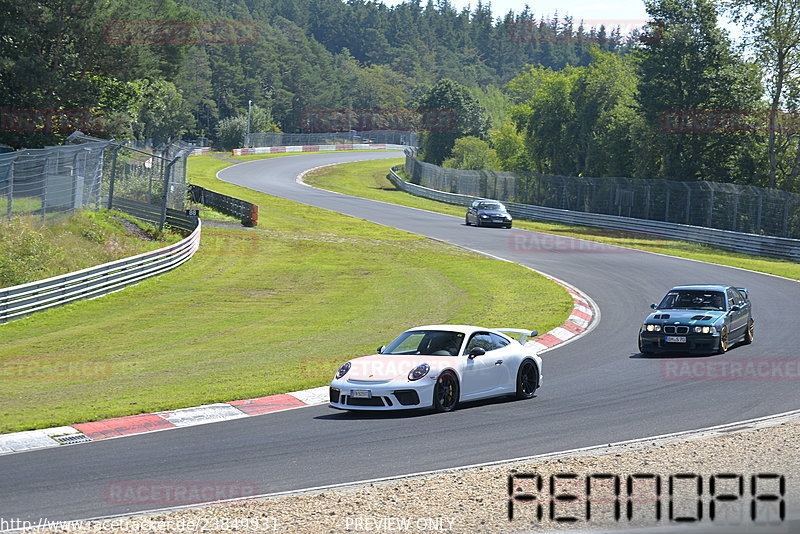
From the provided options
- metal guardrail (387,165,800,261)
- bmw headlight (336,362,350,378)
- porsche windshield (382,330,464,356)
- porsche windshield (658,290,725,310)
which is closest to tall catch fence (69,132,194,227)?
porsche windshield (658,290,725,310)

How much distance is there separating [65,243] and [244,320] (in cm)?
870

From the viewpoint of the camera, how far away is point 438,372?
44.7 feet

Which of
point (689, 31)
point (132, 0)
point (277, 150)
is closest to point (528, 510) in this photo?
point (132, 0)

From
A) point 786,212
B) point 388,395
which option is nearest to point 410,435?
point 388,395

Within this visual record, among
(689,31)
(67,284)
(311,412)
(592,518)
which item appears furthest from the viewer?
(689,31)

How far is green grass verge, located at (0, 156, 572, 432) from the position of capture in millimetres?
15914

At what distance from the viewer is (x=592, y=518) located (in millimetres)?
8023

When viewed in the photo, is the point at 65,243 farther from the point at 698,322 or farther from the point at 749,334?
the point at 749,334

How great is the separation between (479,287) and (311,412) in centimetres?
1812

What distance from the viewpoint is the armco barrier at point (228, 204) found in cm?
4922

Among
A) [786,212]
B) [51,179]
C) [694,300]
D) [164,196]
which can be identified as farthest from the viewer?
[786,212]

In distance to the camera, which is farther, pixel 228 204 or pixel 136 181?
pixel 228 204

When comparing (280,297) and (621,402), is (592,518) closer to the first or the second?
(621,402)

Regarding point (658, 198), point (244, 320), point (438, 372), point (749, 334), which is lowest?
point (244, 320)
